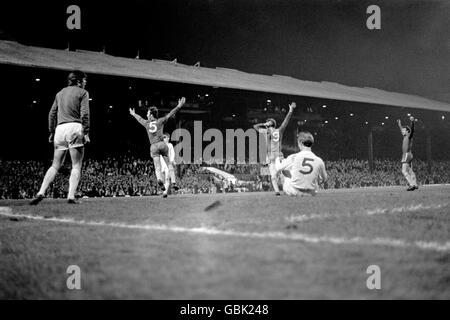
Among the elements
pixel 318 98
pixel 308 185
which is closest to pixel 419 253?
pixel 308 185

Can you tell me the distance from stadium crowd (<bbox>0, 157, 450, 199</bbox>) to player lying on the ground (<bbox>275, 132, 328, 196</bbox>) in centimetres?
1009

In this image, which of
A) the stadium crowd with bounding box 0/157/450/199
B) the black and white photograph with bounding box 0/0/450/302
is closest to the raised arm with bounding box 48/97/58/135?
the black and white photograph with bounding box 0/0/450/302

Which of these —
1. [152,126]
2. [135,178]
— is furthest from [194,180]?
[152,126]

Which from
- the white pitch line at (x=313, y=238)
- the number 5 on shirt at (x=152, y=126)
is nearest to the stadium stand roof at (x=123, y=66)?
the number 5 on shirt at (x=152, y=126)

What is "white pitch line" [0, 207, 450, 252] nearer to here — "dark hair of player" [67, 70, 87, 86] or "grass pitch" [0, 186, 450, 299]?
"grass pitch" [0, 186, 450, 299]

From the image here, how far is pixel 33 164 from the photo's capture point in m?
16.8

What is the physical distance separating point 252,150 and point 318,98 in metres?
4.48

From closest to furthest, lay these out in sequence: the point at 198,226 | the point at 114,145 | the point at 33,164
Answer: the point at 198,226 → the point at 33,164 → the point at 114,145

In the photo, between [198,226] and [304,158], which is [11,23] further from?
[198,226]

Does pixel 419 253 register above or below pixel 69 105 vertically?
below

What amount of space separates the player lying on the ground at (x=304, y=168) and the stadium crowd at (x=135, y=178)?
10.1 meters

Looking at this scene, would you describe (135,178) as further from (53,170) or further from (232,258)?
(232,258)

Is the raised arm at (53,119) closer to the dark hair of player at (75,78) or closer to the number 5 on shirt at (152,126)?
the dark hair of player at (75,78)

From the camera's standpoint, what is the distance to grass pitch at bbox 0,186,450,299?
7.27 feet
